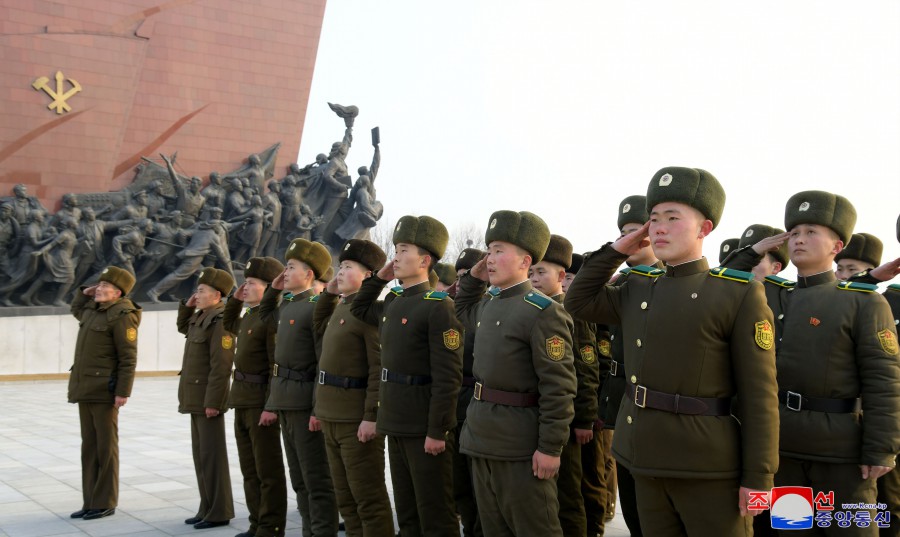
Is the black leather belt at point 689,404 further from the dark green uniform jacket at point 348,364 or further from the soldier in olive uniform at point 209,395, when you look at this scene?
the soldier in olive uniform at point 209,395

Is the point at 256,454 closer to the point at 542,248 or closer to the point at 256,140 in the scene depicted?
the point at 542,248

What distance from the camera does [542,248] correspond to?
338cm

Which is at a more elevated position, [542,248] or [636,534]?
[542,248]

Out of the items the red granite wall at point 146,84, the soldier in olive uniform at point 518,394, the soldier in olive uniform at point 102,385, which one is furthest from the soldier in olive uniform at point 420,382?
the red granite wall at point 146,84

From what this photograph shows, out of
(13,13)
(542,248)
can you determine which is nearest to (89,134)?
(13,13)

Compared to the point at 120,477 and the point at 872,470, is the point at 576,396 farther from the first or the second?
the point at 120,477

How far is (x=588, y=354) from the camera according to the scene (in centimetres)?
421

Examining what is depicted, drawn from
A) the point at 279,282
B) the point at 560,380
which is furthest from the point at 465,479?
the point at 560,380

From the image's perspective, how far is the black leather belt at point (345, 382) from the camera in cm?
409

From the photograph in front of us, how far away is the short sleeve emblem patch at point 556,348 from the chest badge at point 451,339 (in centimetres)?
69

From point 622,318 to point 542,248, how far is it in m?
0.72

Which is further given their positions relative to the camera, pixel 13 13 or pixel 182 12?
pixel 182 12

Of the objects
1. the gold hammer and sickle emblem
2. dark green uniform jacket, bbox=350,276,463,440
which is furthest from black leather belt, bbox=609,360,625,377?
the gold hammer and sickle emblem

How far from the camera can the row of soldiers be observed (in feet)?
7.88
